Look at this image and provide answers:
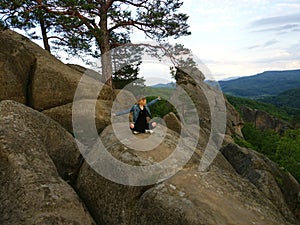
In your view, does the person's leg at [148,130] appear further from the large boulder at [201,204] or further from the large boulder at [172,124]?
the large boulder at [172,124]

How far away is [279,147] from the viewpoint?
4016 centimetres

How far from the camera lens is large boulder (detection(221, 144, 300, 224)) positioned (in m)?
12.4

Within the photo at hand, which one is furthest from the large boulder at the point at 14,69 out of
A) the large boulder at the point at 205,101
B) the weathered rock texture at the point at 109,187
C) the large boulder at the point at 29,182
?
the large boulder at the point at 205,101

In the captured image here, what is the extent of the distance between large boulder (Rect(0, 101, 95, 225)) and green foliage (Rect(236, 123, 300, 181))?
1022 inches

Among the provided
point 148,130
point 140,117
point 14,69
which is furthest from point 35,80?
point 148,130

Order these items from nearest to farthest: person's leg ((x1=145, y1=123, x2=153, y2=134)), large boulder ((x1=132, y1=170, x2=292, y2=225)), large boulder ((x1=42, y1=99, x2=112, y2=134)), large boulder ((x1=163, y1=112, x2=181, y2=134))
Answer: large boulder ((x1=132, y1=170, x2=292, y2=225))
person's leg ((x1=145, y1=123, x2=153, y2=134))
large boulder ((x1=42, y1=99, x2=112, y2=134))
large boulder ((x1=163, y1=112, x2=181, y2=134))

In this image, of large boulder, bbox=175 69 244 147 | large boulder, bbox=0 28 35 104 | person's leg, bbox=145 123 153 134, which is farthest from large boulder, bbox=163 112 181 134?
large boulder, bbox=175 69 244 147

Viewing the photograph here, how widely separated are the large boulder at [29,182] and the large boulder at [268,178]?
8.05 metres

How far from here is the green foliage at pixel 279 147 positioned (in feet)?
103

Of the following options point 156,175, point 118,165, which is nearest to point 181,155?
point 156,175

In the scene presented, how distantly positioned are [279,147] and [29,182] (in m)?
39.1

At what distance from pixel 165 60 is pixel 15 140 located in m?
13.5

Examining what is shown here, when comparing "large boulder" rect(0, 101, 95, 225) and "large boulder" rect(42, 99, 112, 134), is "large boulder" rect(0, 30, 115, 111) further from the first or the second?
"large boulder" rect(0, 101, 95, 225)

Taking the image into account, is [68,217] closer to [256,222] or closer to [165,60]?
[256,222]
